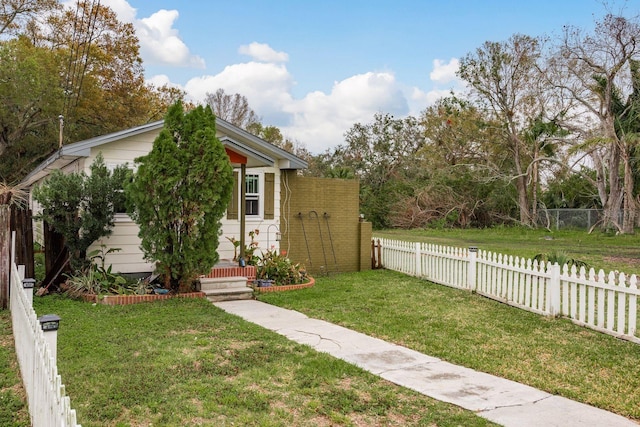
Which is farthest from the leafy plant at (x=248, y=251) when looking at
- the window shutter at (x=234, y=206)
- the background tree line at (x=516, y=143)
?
the background tree line at (x=516, y=143)

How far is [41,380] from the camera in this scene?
9.78 feet

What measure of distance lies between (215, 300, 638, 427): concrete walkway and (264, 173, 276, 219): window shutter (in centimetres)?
477

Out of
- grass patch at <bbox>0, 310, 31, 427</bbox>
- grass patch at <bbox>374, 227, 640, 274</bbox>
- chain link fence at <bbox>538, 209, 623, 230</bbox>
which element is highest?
chain link fence at <bbox>538, 209, 623, 230</bbox>

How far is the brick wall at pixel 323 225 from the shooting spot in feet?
38.4

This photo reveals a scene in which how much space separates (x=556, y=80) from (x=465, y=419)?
23.1 metres

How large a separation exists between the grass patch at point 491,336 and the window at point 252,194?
2.55 meters

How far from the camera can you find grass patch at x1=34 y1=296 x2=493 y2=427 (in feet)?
12.2

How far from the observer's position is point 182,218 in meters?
8.30

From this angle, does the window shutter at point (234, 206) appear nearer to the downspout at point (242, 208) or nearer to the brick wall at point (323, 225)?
the downspout at point (242, 208)

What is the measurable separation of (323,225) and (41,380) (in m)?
9.40

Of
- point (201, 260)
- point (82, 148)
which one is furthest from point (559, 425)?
point (82, 148)

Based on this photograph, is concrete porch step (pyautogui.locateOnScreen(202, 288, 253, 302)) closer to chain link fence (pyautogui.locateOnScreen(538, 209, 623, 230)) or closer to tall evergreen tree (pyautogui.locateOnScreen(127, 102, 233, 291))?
tall evergreen tree (pyautogui.locateOnScreen(127, 102, 233, 291))

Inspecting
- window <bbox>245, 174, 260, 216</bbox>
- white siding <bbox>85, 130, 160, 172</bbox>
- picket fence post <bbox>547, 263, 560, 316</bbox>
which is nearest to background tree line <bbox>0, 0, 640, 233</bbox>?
white siding <bbox>85, 130, 160, 172</bbox>

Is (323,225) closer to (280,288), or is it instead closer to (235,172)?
(235,172)
